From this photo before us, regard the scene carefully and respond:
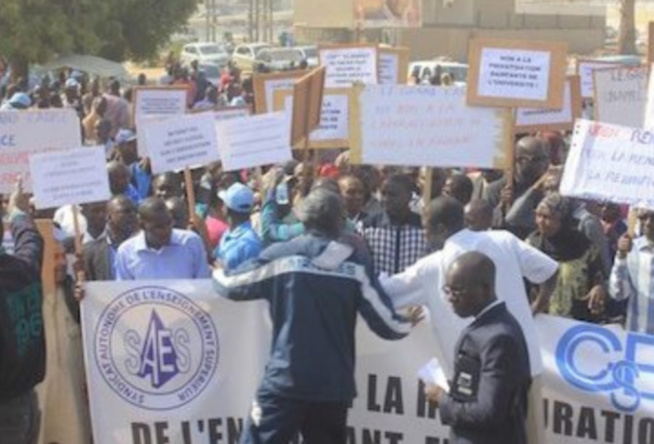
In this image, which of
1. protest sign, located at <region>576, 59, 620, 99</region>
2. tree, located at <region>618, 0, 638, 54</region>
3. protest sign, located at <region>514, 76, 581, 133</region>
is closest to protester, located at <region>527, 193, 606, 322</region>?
protest sign, located at <region>514, 76, 581, 133</region>

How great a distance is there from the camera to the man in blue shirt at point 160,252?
7109mm

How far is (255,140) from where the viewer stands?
8578 mm

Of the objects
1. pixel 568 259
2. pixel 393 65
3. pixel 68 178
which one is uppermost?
pixel 393 65

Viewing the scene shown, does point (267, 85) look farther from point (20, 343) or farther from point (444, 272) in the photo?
point (20, 343)

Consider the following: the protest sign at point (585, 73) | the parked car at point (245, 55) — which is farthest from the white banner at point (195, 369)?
the parked car at point (245, 55)

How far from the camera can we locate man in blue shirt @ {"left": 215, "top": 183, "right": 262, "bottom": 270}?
6.98 m

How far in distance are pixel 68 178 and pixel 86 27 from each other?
23.7 metres

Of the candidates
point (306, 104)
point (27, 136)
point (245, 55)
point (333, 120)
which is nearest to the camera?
point (27, 136)

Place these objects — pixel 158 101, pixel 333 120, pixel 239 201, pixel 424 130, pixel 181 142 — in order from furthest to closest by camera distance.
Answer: pixel 158 101 → pixel 333 120 → pixel 181 142 → pixel 424 130 → pixel 239 201

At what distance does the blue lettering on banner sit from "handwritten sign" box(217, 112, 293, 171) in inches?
102

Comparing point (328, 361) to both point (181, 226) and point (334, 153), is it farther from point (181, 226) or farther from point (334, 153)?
point (334, 153)

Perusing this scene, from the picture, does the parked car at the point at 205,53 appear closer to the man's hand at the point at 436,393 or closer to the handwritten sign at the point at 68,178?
the handwritten sign at the point at 68,178

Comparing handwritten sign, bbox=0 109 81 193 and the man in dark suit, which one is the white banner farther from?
handwritten sign, bbox=0 109 81 193

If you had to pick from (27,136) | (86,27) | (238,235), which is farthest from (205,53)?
(238,235)
